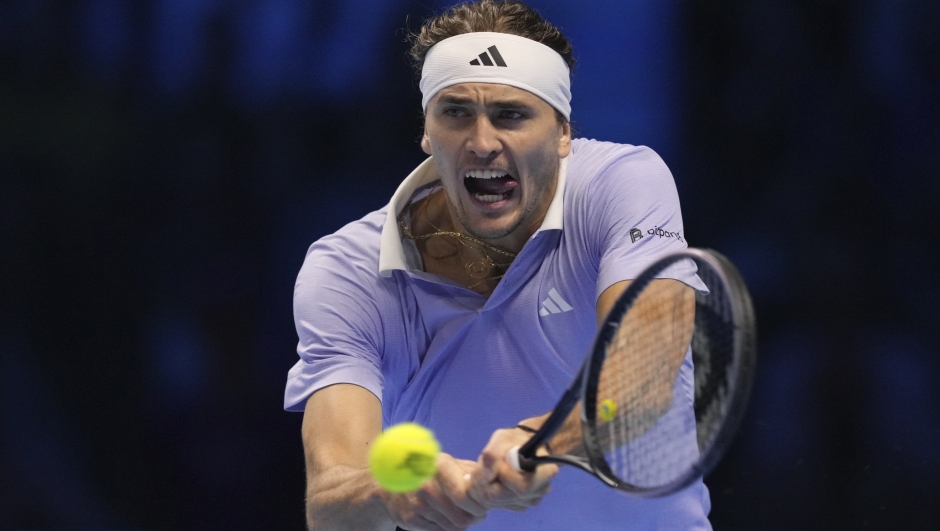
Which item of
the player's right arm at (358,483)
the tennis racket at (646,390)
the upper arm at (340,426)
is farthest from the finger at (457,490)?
the upper arm at (340,426)

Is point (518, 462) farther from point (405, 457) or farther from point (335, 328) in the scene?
point (335, 328)

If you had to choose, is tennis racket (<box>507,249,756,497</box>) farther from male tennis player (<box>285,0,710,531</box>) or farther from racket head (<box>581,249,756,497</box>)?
male tennis player (<box>285,0,710,531</box>)

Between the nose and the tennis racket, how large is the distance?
23.6 inches

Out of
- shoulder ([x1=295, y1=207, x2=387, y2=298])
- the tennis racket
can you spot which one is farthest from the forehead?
the tennis racket

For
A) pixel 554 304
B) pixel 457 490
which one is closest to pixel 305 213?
pixel 554 304

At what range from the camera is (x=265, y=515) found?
13.0 ft

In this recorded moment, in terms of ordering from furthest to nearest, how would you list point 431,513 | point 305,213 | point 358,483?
point 305,213 → point 358,483 → point 431,513

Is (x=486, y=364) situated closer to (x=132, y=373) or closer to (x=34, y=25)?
(x=132, y=373)

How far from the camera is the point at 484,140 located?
2.50 meters

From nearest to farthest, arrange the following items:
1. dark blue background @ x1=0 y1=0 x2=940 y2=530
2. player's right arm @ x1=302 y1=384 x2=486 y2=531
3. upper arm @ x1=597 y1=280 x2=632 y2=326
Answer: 1. player's right arm @ x1=302 y1=384 x2=486 y2=531
2. upper arm @ x1=597 y1=280 x2=632 y2=326
3. dark blue background @ x1=0 y1=0 x2=940 y2=530

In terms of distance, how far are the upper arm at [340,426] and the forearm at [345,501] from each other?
0.03 m

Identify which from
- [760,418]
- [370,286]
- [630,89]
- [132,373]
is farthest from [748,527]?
[132,373]

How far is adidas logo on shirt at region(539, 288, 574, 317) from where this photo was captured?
2527mm

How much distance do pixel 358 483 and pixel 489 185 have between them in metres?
0.81
